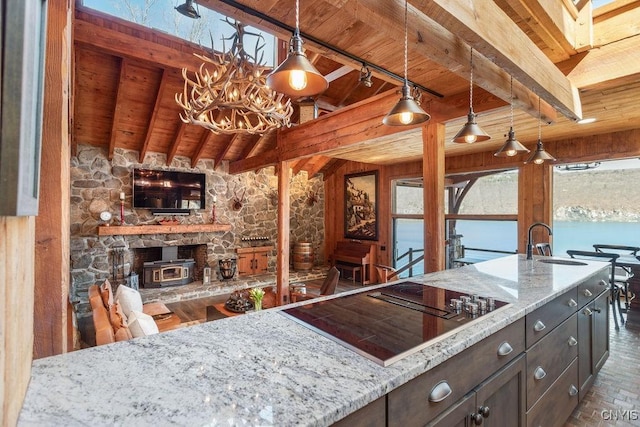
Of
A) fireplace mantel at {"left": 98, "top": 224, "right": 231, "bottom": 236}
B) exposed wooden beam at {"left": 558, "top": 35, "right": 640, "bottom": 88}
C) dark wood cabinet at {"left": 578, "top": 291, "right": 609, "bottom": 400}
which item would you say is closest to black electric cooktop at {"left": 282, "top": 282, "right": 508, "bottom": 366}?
dark wood cabinet at {"left": 578, "top": 291, "right": 609, "bottom": 400}

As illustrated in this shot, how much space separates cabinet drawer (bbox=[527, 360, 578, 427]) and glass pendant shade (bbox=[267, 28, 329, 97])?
77.9 inches

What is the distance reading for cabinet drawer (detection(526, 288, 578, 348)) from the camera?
159 cm

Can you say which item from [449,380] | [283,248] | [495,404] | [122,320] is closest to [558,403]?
[495,404]

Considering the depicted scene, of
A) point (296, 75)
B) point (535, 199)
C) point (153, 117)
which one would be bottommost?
point (535, 199)

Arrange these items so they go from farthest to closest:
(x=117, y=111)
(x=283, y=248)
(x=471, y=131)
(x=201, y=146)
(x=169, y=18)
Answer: (x=201, y=146) → (x=283, y=248) → (x=117, y=111) → (x=169, y=18) → (x=471, y=131)

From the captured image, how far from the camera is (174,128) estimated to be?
5.57m

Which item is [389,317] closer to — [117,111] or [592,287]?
[592,287]

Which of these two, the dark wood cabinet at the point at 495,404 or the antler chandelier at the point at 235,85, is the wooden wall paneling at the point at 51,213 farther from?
the antler chandelier at the point at 235,85

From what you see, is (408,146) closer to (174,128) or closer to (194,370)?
(174,128)

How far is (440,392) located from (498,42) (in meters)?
1.64

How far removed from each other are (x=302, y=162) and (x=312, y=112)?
7.48 ft

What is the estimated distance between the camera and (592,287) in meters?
2.40

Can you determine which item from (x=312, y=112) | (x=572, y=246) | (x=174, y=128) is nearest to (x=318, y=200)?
(x=312, y=112)

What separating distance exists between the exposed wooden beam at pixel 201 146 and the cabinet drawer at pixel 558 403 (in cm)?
561
